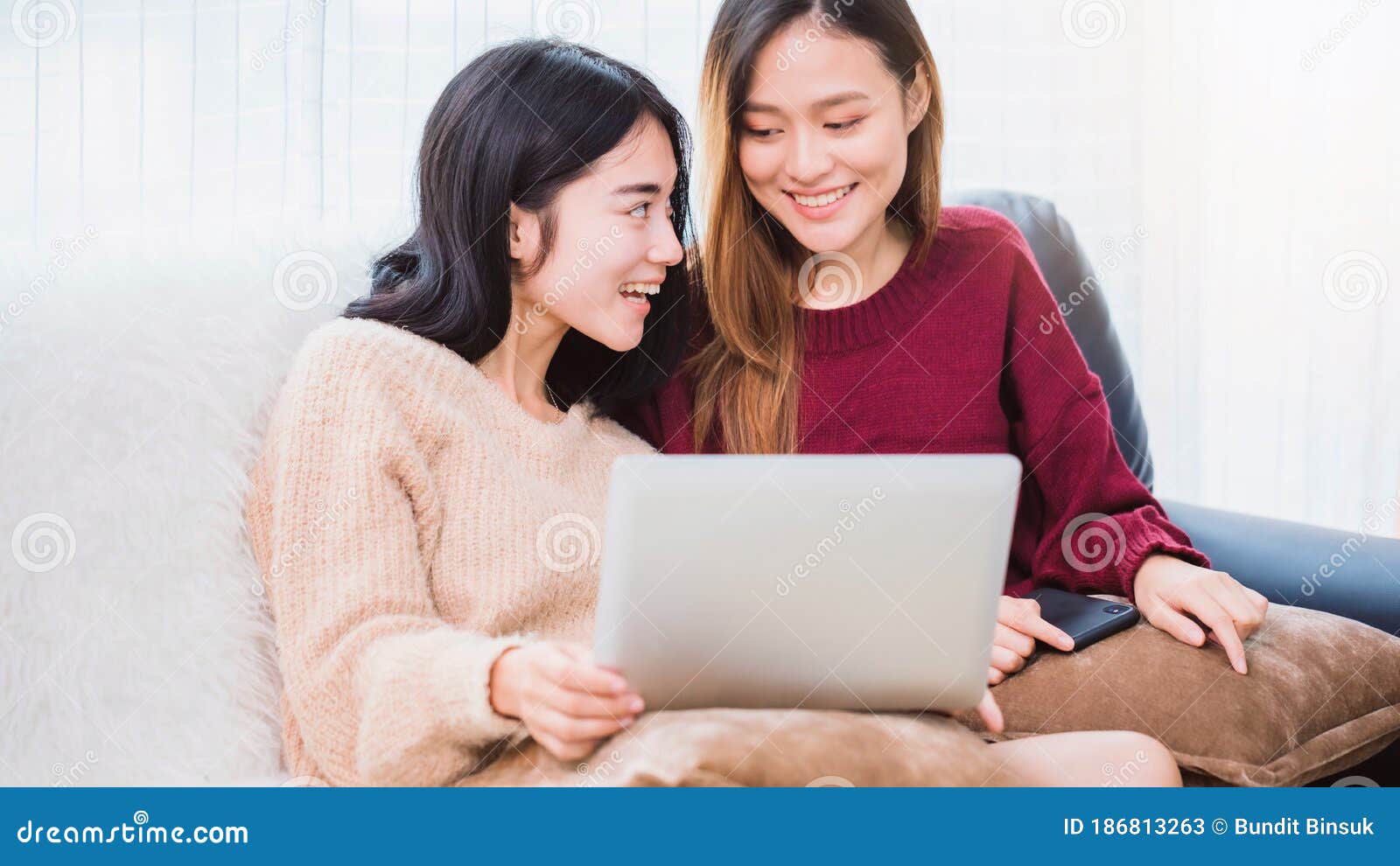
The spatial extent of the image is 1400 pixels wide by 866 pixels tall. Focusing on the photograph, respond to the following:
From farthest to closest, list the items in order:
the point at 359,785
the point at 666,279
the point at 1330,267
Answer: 1. the point at 1330,267
2. the point at 666,279
3. the point at 359,785

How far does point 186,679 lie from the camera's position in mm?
1162

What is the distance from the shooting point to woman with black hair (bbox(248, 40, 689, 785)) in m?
1.01

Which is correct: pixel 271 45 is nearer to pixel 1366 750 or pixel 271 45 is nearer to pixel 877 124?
pixel 877 124

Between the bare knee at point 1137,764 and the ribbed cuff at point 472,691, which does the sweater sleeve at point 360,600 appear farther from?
the bare knee at point 1137,764

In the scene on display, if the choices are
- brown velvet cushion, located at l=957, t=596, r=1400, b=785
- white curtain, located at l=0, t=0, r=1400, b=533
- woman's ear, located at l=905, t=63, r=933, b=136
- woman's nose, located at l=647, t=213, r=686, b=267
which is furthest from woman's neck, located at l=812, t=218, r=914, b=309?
white curtain, located at l=0, t=0, r=1400, b=533

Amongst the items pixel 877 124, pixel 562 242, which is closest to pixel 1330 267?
pixel 877 124

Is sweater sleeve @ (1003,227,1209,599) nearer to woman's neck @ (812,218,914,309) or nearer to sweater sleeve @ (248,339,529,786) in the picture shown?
woman's neck @ (812,218,914,309)

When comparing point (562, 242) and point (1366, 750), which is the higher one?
point (562, 242)

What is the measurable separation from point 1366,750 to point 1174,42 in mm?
1938

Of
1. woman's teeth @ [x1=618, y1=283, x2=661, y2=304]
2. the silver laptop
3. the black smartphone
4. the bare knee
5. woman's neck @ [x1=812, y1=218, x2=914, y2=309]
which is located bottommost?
the bare knee

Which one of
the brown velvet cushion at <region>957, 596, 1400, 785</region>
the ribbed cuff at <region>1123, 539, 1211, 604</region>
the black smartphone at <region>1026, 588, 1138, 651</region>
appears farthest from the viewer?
the ribbed cuff at <region>1123, 539, 1211, 604</region>

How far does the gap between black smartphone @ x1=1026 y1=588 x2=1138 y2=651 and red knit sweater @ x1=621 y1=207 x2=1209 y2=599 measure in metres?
0.09

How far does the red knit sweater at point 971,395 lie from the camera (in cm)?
147

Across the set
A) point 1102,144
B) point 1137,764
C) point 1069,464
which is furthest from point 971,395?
point 1102,144
